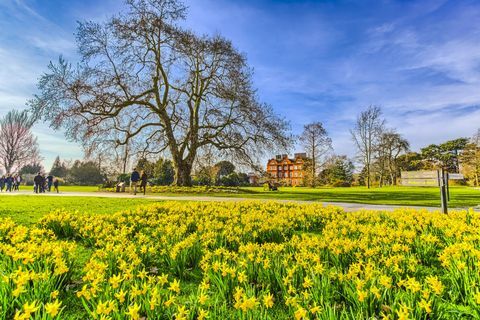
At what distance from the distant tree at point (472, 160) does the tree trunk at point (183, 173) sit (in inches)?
1660

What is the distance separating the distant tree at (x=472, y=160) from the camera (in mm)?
41844

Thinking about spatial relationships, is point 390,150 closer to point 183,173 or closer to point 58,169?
point 183,173

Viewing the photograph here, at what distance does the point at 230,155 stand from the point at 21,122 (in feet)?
122

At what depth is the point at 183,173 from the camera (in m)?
25.0

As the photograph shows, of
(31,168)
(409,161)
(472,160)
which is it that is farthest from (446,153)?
(31,168)

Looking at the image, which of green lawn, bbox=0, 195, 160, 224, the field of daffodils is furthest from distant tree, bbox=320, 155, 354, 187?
the field of daffodils

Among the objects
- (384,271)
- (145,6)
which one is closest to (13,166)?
(145,6)

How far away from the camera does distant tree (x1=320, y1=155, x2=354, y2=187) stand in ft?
147

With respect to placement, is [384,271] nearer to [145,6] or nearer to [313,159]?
[145,6]

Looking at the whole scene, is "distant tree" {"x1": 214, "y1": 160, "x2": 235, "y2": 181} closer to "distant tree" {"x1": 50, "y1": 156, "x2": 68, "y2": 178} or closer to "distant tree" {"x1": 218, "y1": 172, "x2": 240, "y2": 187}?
"distant tree" {"x1": 218, "y1": 172, "x2": 240, "y2": 187}

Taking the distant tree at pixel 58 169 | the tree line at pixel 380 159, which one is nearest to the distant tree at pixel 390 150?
the tree line at pixel 380 159

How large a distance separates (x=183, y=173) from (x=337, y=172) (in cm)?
3286

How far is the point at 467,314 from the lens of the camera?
2381 mm

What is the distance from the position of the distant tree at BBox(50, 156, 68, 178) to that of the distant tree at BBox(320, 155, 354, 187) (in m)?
46.3
